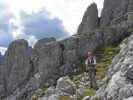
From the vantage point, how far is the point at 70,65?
146 meters

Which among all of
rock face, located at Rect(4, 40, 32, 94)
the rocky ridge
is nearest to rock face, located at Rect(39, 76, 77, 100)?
the rocky ridge

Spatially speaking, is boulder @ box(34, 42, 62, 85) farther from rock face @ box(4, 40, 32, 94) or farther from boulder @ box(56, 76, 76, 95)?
boulder @ box(56, 76, 76, 95)

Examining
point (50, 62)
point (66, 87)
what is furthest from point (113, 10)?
point (66, 87)

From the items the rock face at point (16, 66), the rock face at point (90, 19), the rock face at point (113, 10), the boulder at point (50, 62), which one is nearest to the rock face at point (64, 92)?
the boulder at point (50, 62)

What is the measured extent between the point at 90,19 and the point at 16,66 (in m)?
43.4

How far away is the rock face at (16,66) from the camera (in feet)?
589

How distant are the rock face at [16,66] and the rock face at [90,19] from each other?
3108 cm

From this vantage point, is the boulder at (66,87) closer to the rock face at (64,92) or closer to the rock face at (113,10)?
the rock face at (64,92)

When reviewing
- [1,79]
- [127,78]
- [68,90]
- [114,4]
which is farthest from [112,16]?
[127,78]

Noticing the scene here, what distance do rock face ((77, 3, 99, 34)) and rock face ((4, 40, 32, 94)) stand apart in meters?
31.1

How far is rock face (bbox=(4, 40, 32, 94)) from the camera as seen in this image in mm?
179375

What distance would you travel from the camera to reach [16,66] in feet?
630

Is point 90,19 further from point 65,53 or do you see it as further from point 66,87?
point 66,87

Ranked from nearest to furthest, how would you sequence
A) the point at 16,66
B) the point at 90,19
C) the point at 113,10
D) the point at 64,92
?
the point at 64,92, the point at 113,10, the point at 90,19, the point at 16,66
